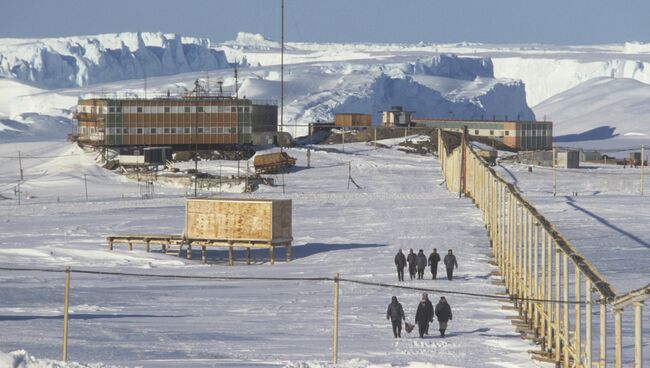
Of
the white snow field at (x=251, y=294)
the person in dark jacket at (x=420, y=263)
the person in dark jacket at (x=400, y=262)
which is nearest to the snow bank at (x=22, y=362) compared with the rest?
the white snow field at (x=251, y=294)

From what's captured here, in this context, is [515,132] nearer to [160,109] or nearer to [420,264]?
[160,109]

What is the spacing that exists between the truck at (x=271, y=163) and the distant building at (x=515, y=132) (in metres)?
34.2

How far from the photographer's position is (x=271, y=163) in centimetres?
7794

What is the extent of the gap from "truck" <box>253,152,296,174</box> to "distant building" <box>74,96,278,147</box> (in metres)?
10.3

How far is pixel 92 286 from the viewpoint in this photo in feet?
102

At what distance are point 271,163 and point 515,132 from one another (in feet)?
128

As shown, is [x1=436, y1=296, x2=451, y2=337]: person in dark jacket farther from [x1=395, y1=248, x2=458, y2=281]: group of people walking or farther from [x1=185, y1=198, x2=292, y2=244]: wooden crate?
[x1=185, y1=198, x2=292, y2=244]: wooden crate

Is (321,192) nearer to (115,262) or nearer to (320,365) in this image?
(115,262)

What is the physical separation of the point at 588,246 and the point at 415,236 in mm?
5823

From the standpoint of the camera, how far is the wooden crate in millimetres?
39844

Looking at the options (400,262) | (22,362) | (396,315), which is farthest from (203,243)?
(22,362)

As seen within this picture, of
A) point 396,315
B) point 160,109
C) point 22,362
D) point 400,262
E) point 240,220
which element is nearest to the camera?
point 22,362

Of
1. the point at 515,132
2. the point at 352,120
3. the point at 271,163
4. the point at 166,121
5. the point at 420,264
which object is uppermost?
the point at 352,120

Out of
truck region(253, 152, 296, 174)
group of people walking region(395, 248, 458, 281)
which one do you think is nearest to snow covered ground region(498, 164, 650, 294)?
group of people walking region(395, 248, 458, 281)
